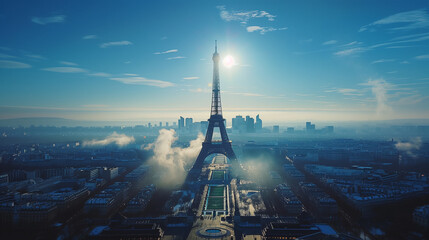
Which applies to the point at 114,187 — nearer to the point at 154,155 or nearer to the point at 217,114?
the point at 217,114

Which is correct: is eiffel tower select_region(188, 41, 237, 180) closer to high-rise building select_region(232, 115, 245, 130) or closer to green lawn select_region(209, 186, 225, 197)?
green lawn select_region(209, 186, 225, 197)

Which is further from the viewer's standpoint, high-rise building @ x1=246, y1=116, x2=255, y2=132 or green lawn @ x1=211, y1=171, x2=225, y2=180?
high-rise building @ x1=246, y1=116, x2=255, y2=132

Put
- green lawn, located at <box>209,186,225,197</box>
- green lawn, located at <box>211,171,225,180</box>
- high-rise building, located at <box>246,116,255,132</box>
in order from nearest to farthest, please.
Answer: green lawn, located at <box>209,186,225,197</box>, green lawn, located at <box>211,171,225,180</box>, high-rise building, located at <box>246,116,255,132</box>

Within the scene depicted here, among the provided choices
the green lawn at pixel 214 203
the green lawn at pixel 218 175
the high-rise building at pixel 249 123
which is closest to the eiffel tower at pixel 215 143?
the green lawn at pixel 218 175

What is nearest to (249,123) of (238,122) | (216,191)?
(238,122)

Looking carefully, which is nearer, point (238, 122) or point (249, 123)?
point (249, 123)

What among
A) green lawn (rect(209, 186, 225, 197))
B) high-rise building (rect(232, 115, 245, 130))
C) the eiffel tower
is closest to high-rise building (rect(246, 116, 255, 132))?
high-rise building (rect(232, 115, 245, 130))

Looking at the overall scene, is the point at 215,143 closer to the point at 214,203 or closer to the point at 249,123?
the point at 214,203
